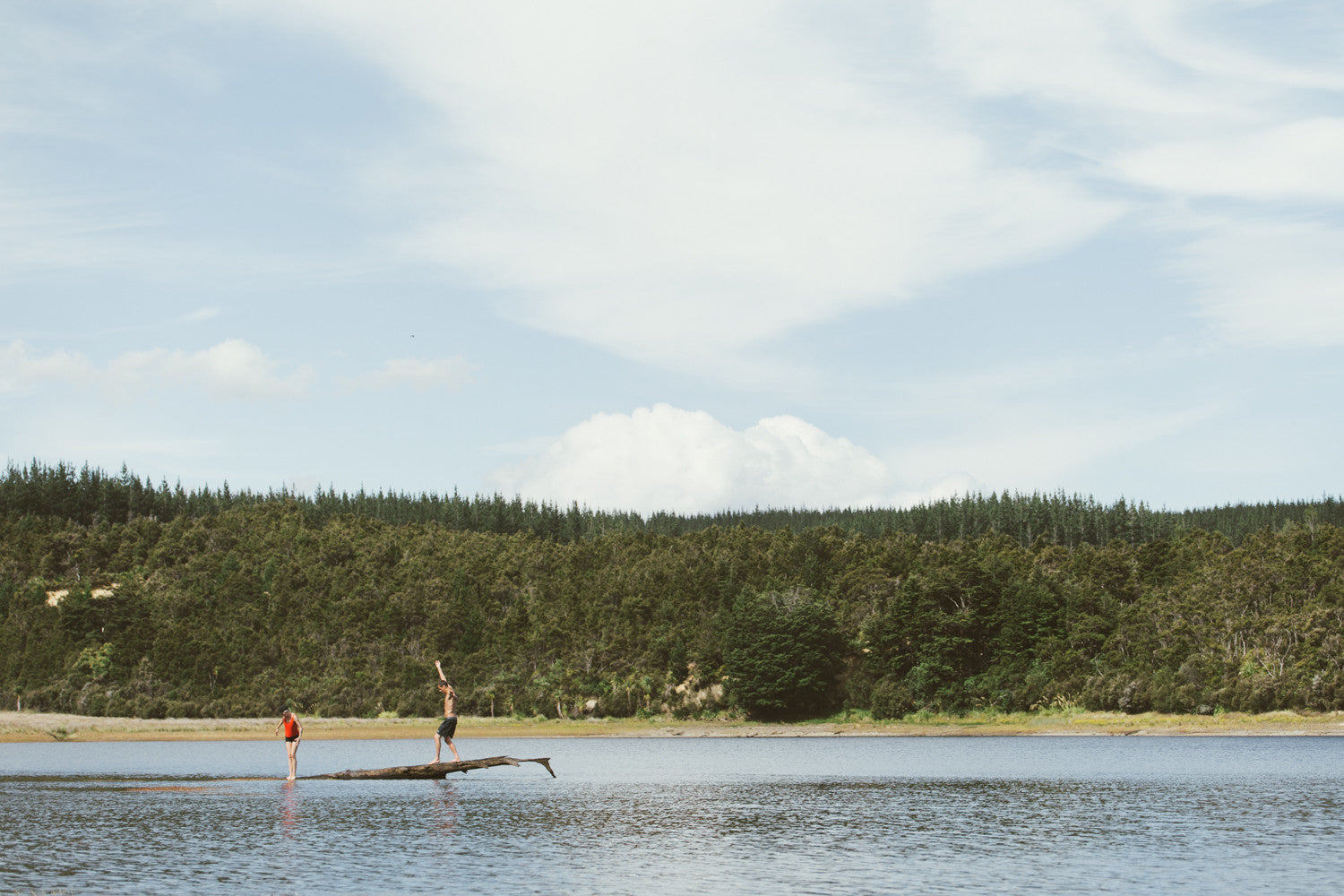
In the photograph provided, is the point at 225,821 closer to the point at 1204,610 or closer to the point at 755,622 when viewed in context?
the point at 755,622

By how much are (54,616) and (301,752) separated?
360 feet

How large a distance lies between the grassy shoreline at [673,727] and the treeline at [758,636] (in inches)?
117

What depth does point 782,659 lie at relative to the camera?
141 metres

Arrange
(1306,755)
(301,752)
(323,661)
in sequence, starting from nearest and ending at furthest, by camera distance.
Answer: (1306,755)
(301,752)
(323,661)

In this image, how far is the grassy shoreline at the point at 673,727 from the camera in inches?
4577

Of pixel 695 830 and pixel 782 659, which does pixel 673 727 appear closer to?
pixel 782 659

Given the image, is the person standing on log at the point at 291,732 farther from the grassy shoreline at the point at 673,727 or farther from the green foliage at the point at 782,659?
the green foliage at the point at 782,659

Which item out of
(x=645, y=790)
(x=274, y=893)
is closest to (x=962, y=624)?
(x=645, y=790)

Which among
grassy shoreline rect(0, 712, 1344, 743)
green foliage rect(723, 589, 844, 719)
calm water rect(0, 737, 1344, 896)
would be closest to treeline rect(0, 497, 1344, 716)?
green foliage rect(723, 589, 844, 719)

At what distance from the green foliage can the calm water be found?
203 feet

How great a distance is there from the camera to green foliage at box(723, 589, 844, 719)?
14088 cm

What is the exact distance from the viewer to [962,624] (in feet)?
466

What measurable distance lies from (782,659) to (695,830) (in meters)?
99.1

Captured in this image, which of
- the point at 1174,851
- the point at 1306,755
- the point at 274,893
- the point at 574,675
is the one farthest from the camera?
the point at 574,675
